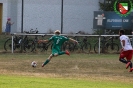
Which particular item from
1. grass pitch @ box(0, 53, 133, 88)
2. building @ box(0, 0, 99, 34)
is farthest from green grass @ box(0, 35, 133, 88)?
building @ box(0, 0, 99, 34)

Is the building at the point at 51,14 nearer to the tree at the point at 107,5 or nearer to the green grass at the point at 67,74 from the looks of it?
the tree at the point at 107,5

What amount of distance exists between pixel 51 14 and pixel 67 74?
25.3m

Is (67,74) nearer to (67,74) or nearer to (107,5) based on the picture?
(67,74)

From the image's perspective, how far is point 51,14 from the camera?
4584 centimetres

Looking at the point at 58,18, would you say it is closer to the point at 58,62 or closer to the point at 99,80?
the point at 58,62

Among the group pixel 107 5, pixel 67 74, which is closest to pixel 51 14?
pixel 107 5

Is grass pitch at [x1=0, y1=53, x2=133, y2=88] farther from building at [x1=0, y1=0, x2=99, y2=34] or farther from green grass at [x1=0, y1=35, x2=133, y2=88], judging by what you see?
building at [x1=0, y1=0, x2=99, y2=34]

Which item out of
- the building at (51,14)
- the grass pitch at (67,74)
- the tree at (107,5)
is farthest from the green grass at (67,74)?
the building at (51,14)

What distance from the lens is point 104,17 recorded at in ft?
122

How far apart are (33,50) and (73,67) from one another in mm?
9118

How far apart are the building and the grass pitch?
55.2ft

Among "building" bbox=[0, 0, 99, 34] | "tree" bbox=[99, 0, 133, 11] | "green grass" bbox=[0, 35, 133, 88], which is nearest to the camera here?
"green grass" bbox=[0, 35, 133, 88]

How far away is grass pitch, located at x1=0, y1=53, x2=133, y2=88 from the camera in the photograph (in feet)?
53.5

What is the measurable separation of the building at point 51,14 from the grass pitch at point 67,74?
55.2 ft
